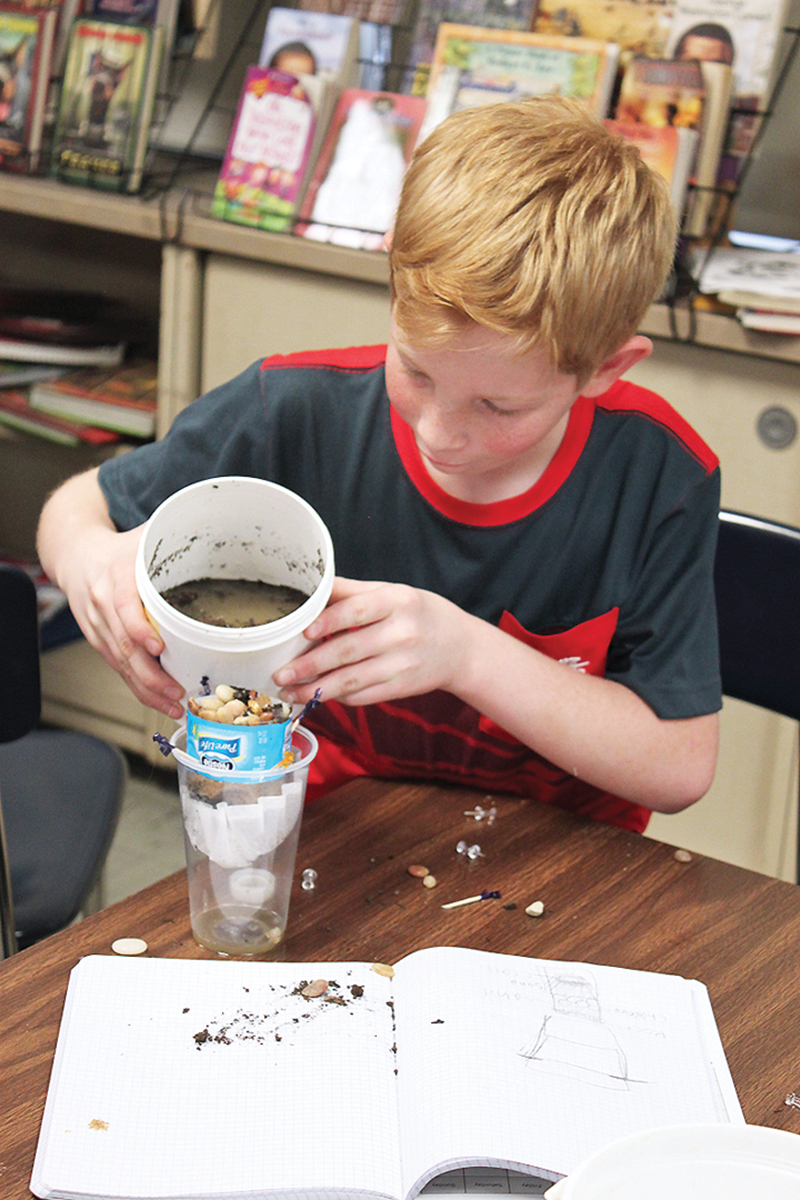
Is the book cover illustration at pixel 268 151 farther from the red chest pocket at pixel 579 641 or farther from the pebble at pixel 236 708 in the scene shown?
the pebble at pixel 236 708

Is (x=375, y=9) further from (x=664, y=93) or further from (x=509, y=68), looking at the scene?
(x=664, y=93)

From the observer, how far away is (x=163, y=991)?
72 centimetres

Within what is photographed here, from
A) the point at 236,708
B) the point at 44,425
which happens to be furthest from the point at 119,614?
the point at 44,425

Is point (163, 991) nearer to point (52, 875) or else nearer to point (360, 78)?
point (52, 875)

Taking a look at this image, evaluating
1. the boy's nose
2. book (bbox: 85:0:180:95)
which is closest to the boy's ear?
the boy's nose

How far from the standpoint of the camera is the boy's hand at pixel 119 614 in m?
0.81

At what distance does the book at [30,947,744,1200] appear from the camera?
0.61 meters

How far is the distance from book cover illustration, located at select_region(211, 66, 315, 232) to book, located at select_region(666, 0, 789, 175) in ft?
1.83

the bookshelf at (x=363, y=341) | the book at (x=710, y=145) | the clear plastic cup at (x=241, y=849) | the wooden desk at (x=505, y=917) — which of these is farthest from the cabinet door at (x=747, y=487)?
the clear plastic cup at (x=241, y=849)

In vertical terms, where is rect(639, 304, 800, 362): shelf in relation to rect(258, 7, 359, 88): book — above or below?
below

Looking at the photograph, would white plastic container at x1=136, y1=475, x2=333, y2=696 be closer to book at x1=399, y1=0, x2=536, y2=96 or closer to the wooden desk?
the wooden desk

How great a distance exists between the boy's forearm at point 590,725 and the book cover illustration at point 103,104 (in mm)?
1408

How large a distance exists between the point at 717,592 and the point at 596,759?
318 millimetres

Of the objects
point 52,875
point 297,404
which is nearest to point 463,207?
point 297,404
